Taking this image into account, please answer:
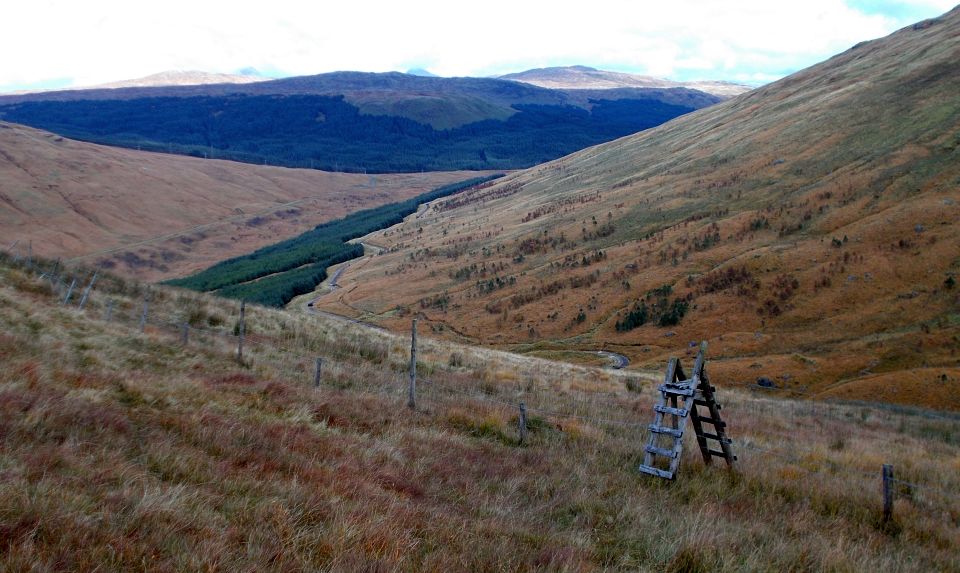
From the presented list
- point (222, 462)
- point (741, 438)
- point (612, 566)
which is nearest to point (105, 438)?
point (222, 462)

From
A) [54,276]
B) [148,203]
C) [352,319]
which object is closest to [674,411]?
[54,276]

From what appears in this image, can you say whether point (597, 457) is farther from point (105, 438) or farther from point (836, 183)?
point (836, 183)

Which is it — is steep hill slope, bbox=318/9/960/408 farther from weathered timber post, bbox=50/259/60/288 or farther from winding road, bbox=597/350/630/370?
weathered timber post, bbox=50/259/60/288

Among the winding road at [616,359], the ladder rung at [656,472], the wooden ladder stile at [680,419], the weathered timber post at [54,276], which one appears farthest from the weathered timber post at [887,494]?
the winding road at [616,359]

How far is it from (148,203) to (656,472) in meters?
145

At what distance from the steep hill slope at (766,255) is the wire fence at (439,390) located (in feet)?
39.0

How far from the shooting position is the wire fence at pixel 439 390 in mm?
→ 10898

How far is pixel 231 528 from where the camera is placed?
15.3 feet

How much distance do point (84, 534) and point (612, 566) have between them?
430cm

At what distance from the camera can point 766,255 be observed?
4672 centimetres

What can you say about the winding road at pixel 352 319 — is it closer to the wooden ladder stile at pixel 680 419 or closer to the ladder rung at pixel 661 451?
the wooden ladder stile at pixel 680 419

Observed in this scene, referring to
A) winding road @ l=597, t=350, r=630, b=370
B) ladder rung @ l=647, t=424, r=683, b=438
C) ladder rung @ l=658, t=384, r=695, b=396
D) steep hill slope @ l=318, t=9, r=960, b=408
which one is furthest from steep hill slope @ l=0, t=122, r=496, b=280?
ladder rung @ l=647, t=424, r=683, b=438

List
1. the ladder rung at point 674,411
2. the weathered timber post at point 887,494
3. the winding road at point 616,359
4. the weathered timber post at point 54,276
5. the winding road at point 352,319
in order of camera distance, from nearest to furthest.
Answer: the weathered timber post at point 887,494, the ladder rung at point 674,411, the weathered timber post at point 54,276, the winding road at point 616,359, the winding road at point 352,319

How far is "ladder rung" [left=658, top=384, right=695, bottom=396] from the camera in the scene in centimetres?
903
